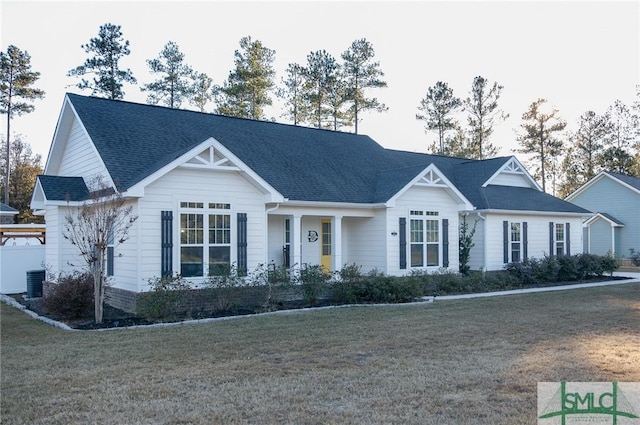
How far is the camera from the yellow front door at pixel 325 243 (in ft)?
60.9

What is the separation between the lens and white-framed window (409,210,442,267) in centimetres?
1847

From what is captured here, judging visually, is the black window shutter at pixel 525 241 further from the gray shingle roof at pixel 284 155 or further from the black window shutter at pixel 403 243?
the black window shutter at pixel 403 243

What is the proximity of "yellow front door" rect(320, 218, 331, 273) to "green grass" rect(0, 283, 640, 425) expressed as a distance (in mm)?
6222

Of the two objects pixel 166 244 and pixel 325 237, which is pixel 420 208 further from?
pixel 166 244

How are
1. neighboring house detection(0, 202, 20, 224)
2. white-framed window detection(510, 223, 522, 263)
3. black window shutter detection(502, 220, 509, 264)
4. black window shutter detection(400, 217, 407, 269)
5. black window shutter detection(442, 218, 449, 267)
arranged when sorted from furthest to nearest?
neighboring house detection(0, 202, 20, 224) → white-framed window detection(510, 223, 522, 263) → black window shutter detection(502, 220, 509, 264) → black window shutter detection(442, 218, 449, 267) → black window shutter detection(400, 217, 407, 269)

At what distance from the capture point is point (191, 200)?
44.7 ft

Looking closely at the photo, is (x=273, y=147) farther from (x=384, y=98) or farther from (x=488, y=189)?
(x=384, y=98)

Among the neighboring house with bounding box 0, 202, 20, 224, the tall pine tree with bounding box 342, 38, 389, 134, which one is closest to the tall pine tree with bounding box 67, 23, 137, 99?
the neighboring house with bounding box 0, 202, 20, 224

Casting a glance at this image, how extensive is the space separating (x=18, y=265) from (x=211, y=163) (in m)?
9.07

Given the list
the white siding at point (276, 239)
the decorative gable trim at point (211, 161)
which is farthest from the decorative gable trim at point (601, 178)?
the decorative gable trim at point (211, 161)

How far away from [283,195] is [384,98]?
2542 centimetres

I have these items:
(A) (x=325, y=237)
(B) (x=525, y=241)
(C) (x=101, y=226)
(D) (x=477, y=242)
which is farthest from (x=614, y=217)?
(C) (x=101, y=226)

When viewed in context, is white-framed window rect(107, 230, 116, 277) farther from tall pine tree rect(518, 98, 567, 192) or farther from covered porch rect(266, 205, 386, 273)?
tall pine tree rect(518, 98, 567, 192)

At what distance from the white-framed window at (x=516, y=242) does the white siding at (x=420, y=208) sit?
13.0 ft
